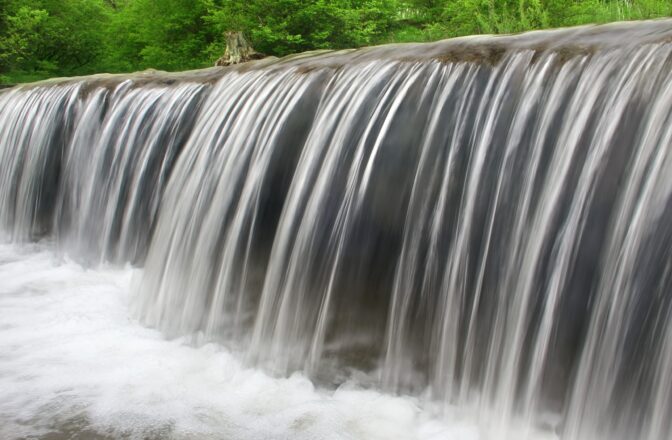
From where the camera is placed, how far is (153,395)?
10.3 feet

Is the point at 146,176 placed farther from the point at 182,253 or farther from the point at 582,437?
the point at 582,437

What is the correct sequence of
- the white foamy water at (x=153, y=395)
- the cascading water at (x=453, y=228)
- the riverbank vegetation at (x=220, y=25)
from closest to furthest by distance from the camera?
the cascading water at (x=453, y=228) < the white foamy water at (x=153, y=395) < the riverbank vegetation at (x=220, y=25)

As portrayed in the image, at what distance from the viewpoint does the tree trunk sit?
11789mm

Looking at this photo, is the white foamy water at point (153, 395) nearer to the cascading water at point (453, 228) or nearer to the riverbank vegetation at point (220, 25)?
the cascading water at point (453, 228)

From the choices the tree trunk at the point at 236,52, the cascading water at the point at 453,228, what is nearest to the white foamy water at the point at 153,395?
the cascading water at the point at 453,228

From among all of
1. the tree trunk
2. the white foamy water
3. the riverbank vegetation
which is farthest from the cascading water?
the tree trunk

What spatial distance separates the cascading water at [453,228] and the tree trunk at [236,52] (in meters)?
7.00

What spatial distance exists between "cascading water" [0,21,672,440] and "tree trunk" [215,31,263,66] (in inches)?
275

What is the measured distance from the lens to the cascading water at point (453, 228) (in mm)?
2564

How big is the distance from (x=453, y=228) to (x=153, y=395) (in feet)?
5.59

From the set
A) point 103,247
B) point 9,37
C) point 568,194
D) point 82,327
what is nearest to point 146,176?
point 103,247

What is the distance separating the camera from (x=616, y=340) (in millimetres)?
2475

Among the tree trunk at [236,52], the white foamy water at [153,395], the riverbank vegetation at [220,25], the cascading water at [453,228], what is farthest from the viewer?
the tree trunk at [236,52]

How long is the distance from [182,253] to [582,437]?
2.82 meters
